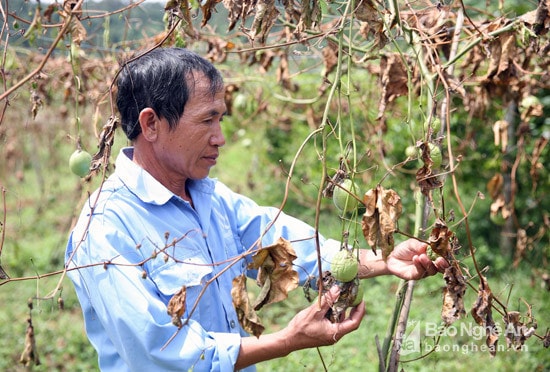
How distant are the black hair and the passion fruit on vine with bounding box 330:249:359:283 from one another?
0.63 meters

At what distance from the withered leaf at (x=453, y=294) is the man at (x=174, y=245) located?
103 mm

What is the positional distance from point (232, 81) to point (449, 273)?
7.42ft

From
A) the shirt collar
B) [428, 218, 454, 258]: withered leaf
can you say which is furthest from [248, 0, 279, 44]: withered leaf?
[428, 218, 454, 258]: withered leaf

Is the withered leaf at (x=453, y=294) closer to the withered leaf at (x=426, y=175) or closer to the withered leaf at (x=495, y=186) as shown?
the withered leaf at (x=426, y=175)

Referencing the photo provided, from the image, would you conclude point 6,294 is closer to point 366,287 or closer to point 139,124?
point 366,287

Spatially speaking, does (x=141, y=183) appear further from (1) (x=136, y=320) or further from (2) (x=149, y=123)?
(1) (x=136, y=320)

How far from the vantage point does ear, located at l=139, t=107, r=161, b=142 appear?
6.19 feet

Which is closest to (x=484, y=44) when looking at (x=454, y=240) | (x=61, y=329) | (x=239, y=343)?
(x=454, y=240)

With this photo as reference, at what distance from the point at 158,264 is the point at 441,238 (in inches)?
28.4

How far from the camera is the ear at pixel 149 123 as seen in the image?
189 cm

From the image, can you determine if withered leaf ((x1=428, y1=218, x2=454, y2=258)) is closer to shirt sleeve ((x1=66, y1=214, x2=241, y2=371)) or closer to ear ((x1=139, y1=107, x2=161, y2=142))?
shirt sleeve ((x1=66, y1=214, x2=241, y2=371))

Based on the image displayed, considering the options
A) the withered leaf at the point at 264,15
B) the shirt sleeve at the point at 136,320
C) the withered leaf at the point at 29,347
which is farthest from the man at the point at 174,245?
the withered leaf at the point at 29,347

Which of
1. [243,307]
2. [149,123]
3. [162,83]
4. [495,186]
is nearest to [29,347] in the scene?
[149,123]

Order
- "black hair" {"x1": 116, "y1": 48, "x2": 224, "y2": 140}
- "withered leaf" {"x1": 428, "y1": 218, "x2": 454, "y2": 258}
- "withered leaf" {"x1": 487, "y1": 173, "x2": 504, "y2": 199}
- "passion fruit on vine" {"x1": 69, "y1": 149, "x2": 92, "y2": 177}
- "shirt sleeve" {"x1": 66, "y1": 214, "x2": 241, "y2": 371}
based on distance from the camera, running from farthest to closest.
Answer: "withered leaf" {"x1": 487, "y1": 173, "x2": 504, "y2": 199} → "passion fruit on vine" {"x1": 69, "y1": 149, "x2": 92, "y2": 177} → "black hair" {"x1": 116, "y1": 48, "x2": 224, "y2": 140} → "shirt sleeve" {"x1": 66, "y1": 214, "x2": 241, "y2": 371} → "withered leaf" {"x1": 428, "y1": 218, "x2": 454, "y2": 258}
